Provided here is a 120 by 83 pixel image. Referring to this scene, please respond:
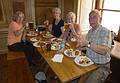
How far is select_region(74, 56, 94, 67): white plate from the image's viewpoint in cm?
176

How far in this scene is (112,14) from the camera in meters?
3.33

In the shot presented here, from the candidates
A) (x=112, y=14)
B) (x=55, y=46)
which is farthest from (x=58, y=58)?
(x=112, y=14)

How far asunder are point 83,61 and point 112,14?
6.55 feet

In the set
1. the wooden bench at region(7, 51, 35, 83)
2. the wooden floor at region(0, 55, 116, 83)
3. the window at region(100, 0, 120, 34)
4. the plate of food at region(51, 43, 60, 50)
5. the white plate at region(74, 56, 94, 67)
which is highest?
the window at region(100, 0, 120, 34)

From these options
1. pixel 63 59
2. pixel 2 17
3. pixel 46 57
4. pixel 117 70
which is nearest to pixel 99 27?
pixel 63 59

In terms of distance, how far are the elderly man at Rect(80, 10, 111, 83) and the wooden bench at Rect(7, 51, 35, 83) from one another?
2.97ft

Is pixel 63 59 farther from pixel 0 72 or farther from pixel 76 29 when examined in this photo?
pixel 0 72

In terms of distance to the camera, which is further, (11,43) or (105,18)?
(105,18)

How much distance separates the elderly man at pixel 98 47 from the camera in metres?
1.79

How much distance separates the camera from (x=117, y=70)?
2570 millimetres

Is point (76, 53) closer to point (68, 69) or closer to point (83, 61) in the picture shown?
point (83, 61)

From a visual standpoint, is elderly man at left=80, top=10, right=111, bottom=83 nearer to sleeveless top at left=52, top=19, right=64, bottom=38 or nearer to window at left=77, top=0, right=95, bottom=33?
sleeveless top at left=52, top=19, right=64, bottom=38

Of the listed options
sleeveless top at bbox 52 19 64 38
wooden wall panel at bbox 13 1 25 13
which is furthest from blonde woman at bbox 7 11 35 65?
wooden wall panel at bbox 13 1 25 13

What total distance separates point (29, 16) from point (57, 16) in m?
1.17
